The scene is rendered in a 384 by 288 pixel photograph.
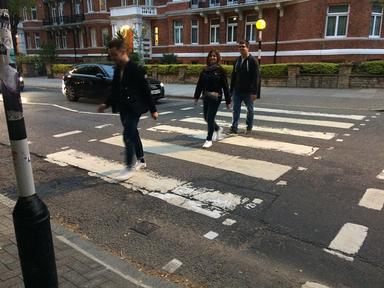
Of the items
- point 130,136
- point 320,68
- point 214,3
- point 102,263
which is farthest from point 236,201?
point 214,3

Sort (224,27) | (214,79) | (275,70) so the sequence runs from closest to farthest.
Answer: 1. (214,79)
2. (275,70)
3. (224,27)

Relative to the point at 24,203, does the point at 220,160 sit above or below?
below

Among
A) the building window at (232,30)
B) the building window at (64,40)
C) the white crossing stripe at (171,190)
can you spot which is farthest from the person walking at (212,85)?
the building window at (64,40)

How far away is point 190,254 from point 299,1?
25.0m

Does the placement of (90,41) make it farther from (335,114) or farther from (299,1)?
(335,114)

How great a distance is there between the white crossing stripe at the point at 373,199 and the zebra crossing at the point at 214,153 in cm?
118

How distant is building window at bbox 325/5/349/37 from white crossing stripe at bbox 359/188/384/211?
2105cm

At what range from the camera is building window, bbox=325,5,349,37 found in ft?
76.8

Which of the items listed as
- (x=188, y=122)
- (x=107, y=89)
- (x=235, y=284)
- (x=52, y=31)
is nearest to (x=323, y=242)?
(x=235, y=284)

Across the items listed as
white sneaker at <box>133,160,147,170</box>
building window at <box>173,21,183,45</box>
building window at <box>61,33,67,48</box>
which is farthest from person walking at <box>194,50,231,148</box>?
building window at <box>61,33,67,48</box>

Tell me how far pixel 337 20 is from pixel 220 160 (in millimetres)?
20758

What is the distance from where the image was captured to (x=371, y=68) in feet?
56.1

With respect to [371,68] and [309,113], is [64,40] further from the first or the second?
[309,113]

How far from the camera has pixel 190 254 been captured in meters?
3.75
